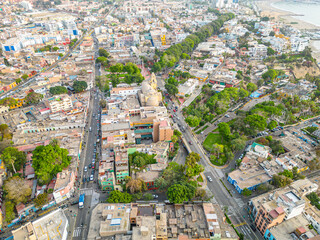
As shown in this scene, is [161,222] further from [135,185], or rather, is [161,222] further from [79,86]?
[79,86]

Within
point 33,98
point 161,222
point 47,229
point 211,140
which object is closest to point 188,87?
point 211,140

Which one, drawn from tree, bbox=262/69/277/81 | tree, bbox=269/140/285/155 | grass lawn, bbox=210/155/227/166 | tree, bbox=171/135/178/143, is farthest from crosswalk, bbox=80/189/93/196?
tree, bbox=262/69/277/81

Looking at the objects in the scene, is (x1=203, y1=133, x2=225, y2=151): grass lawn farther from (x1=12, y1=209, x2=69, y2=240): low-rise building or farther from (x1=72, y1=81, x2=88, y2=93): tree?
(x1=72, y1=81, x2=88, y2=93): tree

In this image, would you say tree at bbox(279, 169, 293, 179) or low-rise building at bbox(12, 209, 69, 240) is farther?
tree at bbox(279, 169, 293, 179)

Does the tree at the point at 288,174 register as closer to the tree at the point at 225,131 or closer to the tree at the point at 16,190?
the tree at the point at 225,131

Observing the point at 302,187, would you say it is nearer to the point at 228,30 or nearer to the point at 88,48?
the point at 88,48

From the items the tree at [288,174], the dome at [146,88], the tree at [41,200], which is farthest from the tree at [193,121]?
the tree at [41,200]
